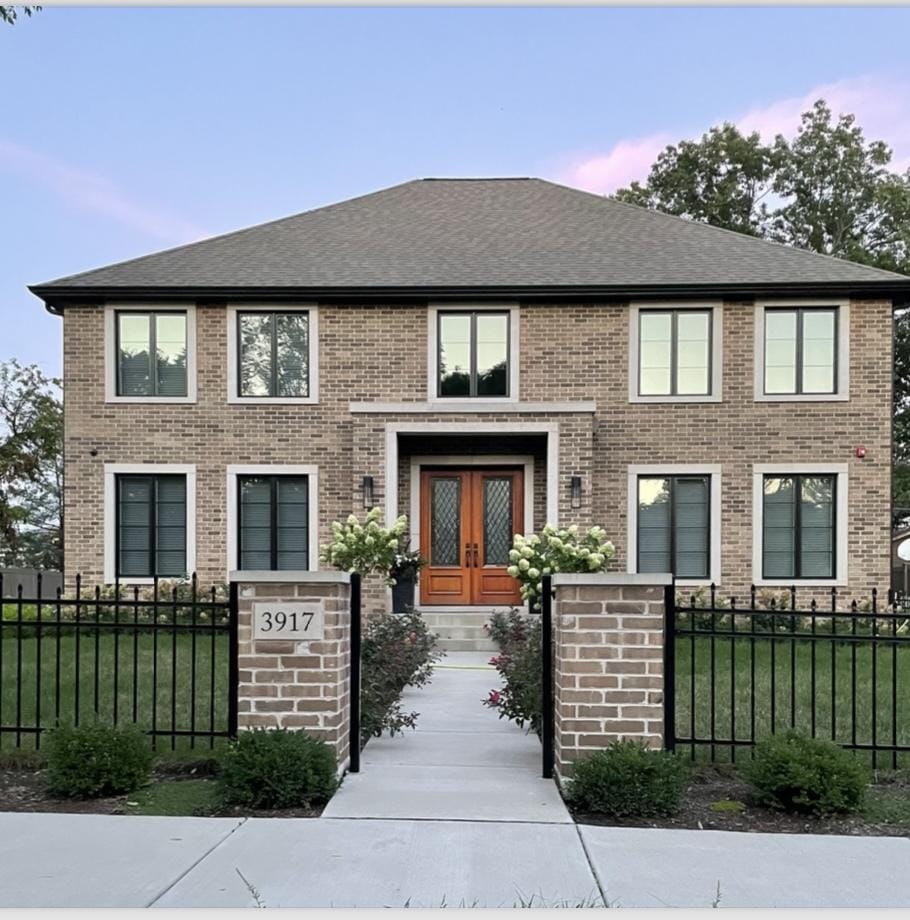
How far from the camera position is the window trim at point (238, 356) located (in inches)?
601

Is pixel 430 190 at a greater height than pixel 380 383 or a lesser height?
greater

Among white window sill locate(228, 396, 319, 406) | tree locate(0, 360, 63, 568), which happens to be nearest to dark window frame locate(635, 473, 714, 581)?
white window sill locate(228, 396, 319, 406)

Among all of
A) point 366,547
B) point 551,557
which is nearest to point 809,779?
point 551,557

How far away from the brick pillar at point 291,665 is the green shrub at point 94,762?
698 millimetres

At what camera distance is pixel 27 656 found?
12156 mm

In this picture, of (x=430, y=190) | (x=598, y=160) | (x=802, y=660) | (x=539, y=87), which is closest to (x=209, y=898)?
(x=802, y=660)

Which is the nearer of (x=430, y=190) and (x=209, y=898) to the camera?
(x=209, y=898)

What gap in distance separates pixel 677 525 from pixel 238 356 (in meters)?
7.93

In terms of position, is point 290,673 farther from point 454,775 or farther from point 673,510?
point 673,510

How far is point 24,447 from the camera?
1105 inches

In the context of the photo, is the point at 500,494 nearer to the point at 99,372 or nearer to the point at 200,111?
the point at 99,372

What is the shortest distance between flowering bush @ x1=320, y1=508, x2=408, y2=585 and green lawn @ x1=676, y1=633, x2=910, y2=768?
4386 mm

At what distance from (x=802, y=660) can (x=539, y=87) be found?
33.6ft

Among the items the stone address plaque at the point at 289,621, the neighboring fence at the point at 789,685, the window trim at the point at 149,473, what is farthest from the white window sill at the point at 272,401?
the stone address plaque at the point at 289,621
